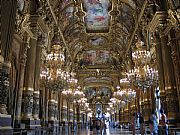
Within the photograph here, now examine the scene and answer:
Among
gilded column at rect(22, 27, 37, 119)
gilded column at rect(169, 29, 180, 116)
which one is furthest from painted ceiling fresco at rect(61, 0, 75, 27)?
gilded column at rect(169, 29, 180, 116)

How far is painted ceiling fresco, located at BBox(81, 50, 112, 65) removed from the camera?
30.8m

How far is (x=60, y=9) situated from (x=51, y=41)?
267cm

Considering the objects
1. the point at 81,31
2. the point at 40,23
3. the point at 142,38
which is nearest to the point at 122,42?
the point at 81,31

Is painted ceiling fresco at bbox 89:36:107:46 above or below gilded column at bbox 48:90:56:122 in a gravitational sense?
above

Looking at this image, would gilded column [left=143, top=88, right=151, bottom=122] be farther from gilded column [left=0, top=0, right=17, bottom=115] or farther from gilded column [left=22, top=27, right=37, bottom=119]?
gilded column [left=0, top=0, right=17, bottom=115]

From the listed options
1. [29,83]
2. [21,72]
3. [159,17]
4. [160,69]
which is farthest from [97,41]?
[21,72]

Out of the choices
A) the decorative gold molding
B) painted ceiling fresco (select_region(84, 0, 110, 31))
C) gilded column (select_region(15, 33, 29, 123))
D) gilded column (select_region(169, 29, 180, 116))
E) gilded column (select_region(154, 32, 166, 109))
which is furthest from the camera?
painted ceiling fresco (select_region(84, 0, 110, 31))

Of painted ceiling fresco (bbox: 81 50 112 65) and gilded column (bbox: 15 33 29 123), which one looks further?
painted ceiling fresco (bbox: 81 50 112 65)

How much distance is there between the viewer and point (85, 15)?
21031 mm

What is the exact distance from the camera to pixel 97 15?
2180cm

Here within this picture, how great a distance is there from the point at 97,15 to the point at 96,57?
10838 mm

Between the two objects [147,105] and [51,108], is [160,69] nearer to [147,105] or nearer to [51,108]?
Answer: [147,105]

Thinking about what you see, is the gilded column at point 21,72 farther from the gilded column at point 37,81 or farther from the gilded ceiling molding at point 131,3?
the gilded ceiling molding at point 131,3

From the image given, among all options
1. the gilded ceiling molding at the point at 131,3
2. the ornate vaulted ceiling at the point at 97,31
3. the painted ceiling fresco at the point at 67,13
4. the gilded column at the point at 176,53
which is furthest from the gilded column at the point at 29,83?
the gilded ceiling molding at the point at 131,3
